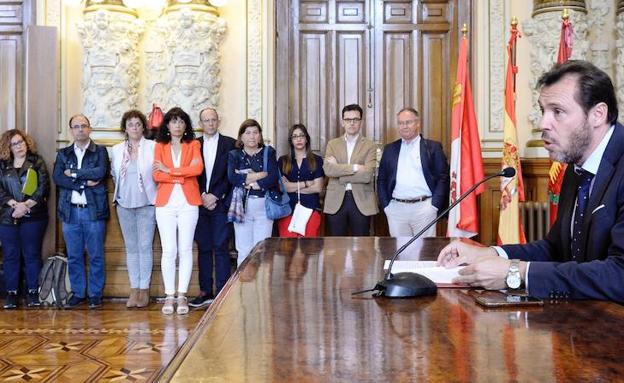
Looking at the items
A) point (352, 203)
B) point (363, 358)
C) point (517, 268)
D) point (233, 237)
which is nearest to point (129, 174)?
point (233, 237)

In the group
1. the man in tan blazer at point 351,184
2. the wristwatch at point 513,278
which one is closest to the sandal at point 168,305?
the man in tan blazer at point 351,184

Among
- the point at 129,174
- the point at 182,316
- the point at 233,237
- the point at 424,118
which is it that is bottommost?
the point at 182,316

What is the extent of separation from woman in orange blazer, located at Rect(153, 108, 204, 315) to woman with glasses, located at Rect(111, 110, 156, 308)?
0.21 m

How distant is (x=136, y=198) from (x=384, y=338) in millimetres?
4433

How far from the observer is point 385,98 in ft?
20.6

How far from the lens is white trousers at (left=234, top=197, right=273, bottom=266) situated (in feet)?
17.4

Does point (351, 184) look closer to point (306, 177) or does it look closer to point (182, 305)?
point (306, 177)

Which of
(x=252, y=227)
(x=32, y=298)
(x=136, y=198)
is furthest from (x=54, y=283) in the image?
(x=252, y=227)

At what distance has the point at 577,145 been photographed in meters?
1.94

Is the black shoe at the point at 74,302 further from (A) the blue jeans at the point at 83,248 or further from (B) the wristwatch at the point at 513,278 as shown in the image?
(B) the wristwatch at the point at 513,278

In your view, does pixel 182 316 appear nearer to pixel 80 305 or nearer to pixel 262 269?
pixel 80 305

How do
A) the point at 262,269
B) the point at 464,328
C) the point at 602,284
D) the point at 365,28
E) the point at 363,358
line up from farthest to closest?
the point at 365,28 < the point at 262,269 < the point at 602,284 < the point at 464,328 < the point at 363,358

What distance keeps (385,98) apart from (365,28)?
0.64 meters

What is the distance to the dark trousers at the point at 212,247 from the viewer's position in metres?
5.50
